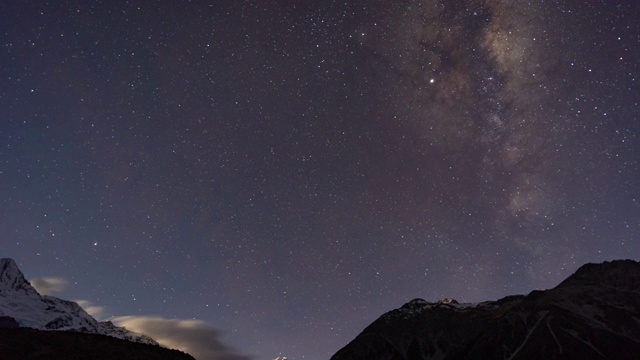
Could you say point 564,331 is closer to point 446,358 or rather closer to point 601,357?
point 601,357

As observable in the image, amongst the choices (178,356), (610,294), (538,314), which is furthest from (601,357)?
(178,356)

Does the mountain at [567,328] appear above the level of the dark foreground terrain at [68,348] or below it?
above

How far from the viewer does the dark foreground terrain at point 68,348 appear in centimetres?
3984

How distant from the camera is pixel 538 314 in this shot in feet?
585

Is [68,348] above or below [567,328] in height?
below

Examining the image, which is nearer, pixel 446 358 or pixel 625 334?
pixel 625 334

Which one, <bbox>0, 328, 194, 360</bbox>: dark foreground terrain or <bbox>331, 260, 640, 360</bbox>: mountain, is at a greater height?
<bbox>331, 260, 640, 360</bbox>: mountain

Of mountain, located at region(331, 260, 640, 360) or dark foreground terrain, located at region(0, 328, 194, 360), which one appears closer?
dark foreground terrain, located at region(0, 328, 194, 360)

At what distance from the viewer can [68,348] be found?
42656 millimetres

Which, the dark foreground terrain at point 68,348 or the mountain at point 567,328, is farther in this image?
the mountain at point 567,328

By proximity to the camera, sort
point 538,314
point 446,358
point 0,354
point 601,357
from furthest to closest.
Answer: point 446,358
point 538,314
point 601,357
point 0,354

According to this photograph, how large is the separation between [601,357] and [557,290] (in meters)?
58.8

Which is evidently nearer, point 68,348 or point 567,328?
point 68,348

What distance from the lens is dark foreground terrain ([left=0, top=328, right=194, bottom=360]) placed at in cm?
3984
